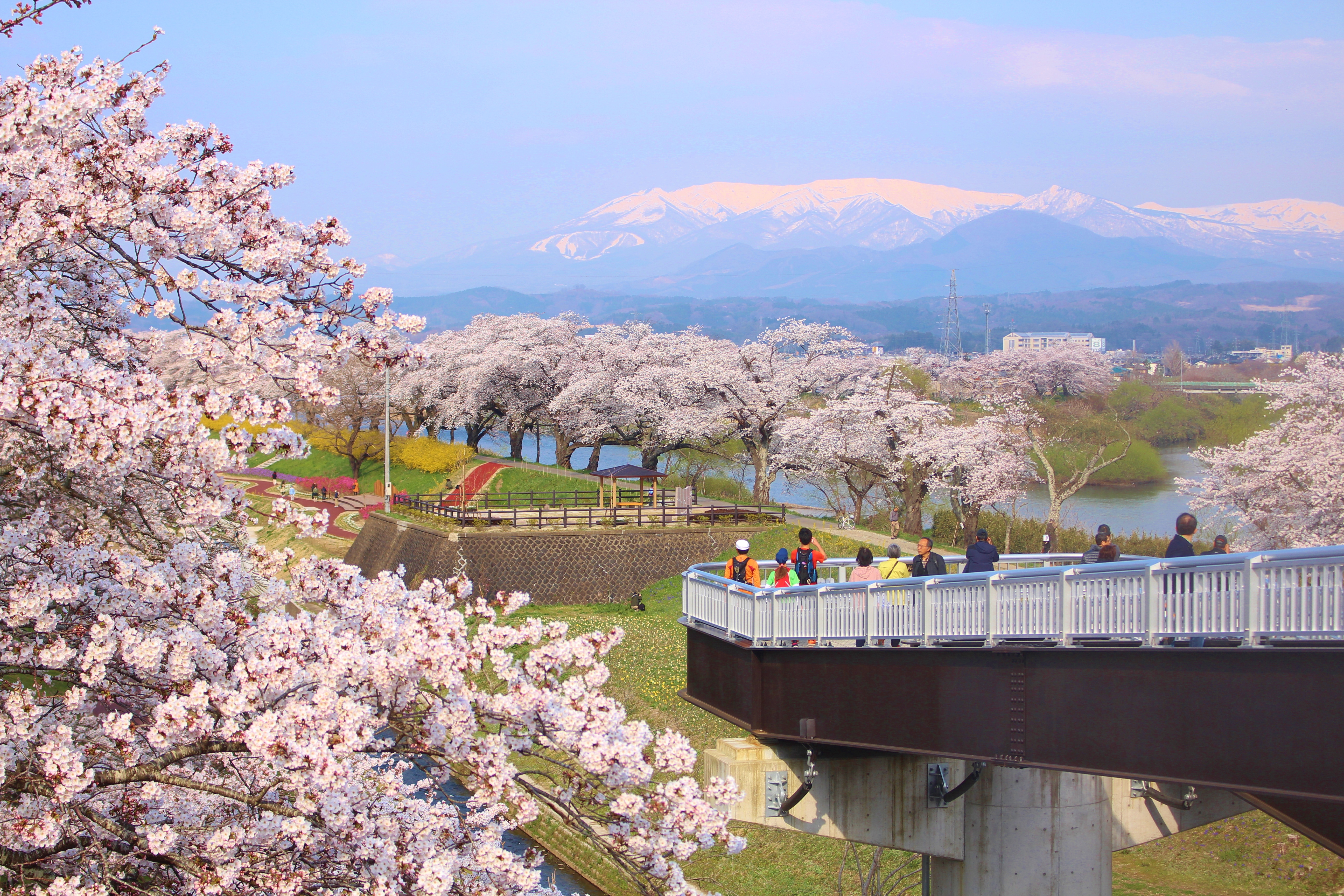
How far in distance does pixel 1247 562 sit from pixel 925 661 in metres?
3.79

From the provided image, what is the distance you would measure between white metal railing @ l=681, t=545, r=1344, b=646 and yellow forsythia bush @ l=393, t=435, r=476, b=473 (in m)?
45.6

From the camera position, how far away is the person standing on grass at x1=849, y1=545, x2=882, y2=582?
41.3 ft

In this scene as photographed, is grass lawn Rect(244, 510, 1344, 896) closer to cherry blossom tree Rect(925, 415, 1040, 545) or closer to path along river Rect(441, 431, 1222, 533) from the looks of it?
cherry blossom tree Rect(925, 415, 1040, 545)

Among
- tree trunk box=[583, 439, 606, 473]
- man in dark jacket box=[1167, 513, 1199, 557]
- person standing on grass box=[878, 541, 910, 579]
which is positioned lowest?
tree trunk box=[583, 439, 606, 473]

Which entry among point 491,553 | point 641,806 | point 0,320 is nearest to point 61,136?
point 0,320

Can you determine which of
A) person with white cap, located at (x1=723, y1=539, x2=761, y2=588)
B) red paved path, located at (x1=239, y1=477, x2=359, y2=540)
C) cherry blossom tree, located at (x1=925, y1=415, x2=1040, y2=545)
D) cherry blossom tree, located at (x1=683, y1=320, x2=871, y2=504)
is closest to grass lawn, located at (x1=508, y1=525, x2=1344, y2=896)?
person with white cap, located at (x1=723, y1=539, x2=761, y2=588)

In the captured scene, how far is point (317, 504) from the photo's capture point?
57.2 m

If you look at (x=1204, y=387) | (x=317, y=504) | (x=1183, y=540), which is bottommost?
(x=317, y=504)

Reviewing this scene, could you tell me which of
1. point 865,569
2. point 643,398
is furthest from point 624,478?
point 865,569

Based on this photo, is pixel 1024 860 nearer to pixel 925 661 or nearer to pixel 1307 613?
pixel 925 661

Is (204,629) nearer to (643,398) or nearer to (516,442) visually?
(643,398)

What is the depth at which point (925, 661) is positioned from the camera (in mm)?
11117

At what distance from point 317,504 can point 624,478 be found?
22.4 m

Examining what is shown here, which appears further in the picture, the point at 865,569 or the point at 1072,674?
the point at 865,569
